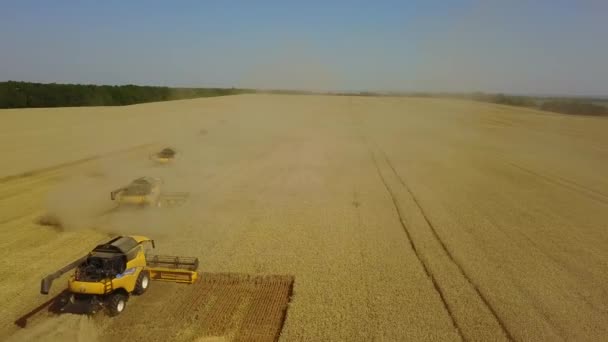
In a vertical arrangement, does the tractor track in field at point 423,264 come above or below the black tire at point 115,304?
below

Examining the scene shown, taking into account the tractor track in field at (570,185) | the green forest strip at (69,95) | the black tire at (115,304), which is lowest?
the tractor track in field at (570,185)

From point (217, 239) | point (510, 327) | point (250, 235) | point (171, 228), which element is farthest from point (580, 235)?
point (171, 228)

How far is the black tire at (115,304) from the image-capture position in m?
11.0

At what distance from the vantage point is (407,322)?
1109 centimetres

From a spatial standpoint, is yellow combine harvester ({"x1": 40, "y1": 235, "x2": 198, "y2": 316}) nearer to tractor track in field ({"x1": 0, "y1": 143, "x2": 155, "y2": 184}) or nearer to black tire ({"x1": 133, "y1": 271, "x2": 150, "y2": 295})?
black tire ({"x1": 133, "y1": 271, "x2": 150, "y2": 295})

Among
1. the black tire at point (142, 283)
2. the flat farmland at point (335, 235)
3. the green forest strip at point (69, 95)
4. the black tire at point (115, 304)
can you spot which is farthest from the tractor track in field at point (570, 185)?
the green forest strip at point (69, 95)

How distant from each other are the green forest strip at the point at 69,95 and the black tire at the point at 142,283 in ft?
191

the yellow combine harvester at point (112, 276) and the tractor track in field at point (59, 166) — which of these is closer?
the yellow combine harvester at point (112, 276)

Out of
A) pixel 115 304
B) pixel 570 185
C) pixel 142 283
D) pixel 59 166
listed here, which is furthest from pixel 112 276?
pixel 570 185

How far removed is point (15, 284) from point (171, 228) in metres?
5.71

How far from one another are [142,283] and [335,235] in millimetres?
7504

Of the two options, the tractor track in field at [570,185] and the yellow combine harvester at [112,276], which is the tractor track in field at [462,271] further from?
the tractor track in field at [570,185]

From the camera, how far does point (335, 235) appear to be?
17234 millimetres

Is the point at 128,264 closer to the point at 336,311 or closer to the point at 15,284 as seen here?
the point at 15,284
